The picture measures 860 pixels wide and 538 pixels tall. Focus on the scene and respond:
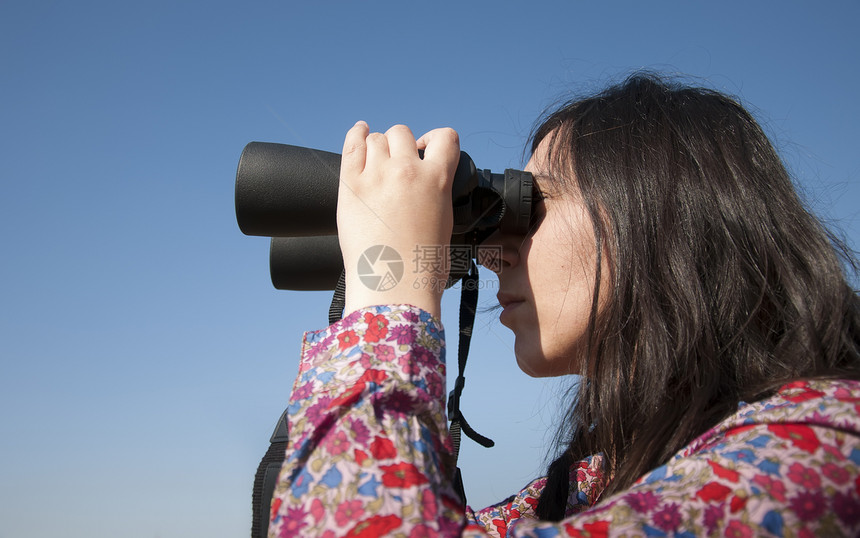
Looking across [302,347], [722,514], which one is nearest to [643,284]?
[722,514]

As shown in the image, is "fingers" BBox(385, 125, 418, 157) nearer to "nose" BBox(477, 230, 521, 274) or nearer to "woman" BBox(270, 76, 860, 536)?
"woman" BBox(270, 76, 860, 536)

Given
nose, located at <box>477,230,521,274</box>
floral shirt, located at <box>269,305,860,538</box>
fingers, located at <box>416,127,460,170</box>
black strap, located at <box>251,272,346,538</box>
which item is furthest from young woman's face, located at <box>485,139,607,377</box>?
black strap, located at <box>251,272,346,538</box>

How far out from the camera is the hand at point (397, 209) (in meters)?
0.83

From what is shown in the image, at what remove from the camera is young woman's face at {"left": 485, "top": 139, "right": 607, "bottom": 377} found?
3.41 ft

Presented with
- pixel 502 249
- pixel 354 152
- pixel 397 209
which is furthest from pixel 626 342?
pixel 354 152

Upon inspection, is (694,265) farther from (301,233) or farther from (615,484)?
(301,233)

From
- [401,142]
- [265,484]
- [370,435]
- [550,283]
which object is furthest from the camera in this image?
[550,283]

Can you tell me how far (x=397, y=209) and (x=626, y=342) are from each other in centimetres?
43

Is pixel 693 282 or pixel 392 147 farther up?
pixel 392 147

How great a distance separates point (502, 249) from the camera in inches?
44.9

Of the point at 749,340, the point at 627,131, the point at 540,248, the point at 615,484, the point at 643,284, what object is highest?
the point at 627,131

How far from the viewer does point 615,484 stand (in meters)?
0.91

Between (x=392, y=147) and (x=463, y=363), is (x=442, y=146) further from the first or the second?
(x=463, y=363)

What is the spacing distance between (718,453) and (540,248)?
0.50 meters
